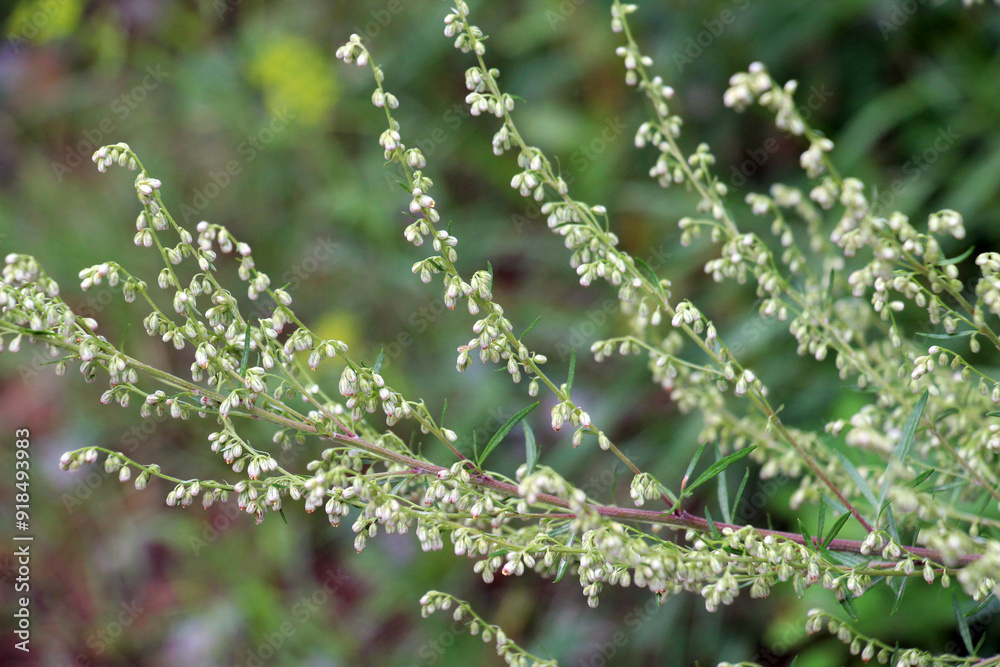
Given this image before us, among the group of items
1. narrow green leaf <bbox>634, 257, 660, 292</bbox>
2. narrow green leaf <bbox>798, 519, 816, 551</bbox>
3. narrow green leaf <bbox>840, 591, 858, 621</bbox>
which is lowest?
narrow green leaf <bbox>840, 591, 858, 621</bbox>

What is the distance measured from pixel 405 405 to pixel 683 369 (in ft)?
2.17

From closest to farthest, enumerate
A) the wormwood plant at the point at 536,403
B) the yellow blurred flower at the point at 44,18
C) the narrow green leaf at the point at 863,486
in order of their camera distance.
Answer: the wormwood plant at the point at 536,403
the narrow green leaf at the point at 863,486
the yellow blurred flower at the point at 44,18

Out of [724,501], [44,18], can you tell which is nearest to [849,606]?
[724,501]

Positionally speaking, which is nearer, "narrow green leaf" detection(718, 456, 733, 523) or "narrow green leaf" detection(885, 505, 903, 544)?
"narrow green leaf" detection(885, 505, 903, 544)

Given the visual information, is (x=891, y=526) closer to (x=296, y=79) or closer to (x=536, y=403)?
(x=536, y=403)

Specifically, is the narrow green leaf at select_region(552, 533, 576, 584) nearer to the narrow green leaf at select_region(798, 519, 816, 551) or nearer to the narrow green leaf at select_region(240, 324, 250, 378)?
the narrow green leaf at select_region(798, 519, 816, 551)

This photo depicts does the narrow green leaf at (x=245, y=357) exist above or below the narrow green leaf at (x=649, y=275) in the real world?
above

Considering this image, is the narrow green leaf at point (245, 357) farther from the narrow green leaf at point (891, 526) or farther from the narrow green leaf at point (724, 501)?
the narrow green leaf at point (891, 526)

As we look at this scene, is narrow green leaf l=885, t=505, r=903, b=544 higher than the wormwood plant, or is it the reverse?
the wormwood plant

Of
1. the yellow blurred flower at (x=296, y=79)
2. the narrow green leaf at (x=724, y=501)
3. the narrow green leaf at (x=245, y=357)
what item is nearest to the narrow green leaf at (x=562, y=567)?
the narrow green leaf at (x=724, y=501)

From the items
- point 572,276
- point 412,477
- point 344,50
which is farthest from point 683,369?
point 572,276

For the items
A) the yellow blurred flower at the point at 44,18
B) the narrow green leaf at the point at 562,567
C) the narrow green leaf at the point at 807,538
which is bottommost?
the narrow green leaf at the point at 807,538

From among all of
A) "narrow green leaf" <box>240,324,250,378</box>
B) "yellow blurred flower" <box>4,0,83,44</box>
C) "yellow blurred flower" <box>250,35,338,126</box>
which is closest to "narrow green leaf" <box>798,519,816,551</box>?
"narrow green leaf" <box>240,324,250,378</box>

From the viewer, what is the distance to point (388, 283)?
4.12 m
